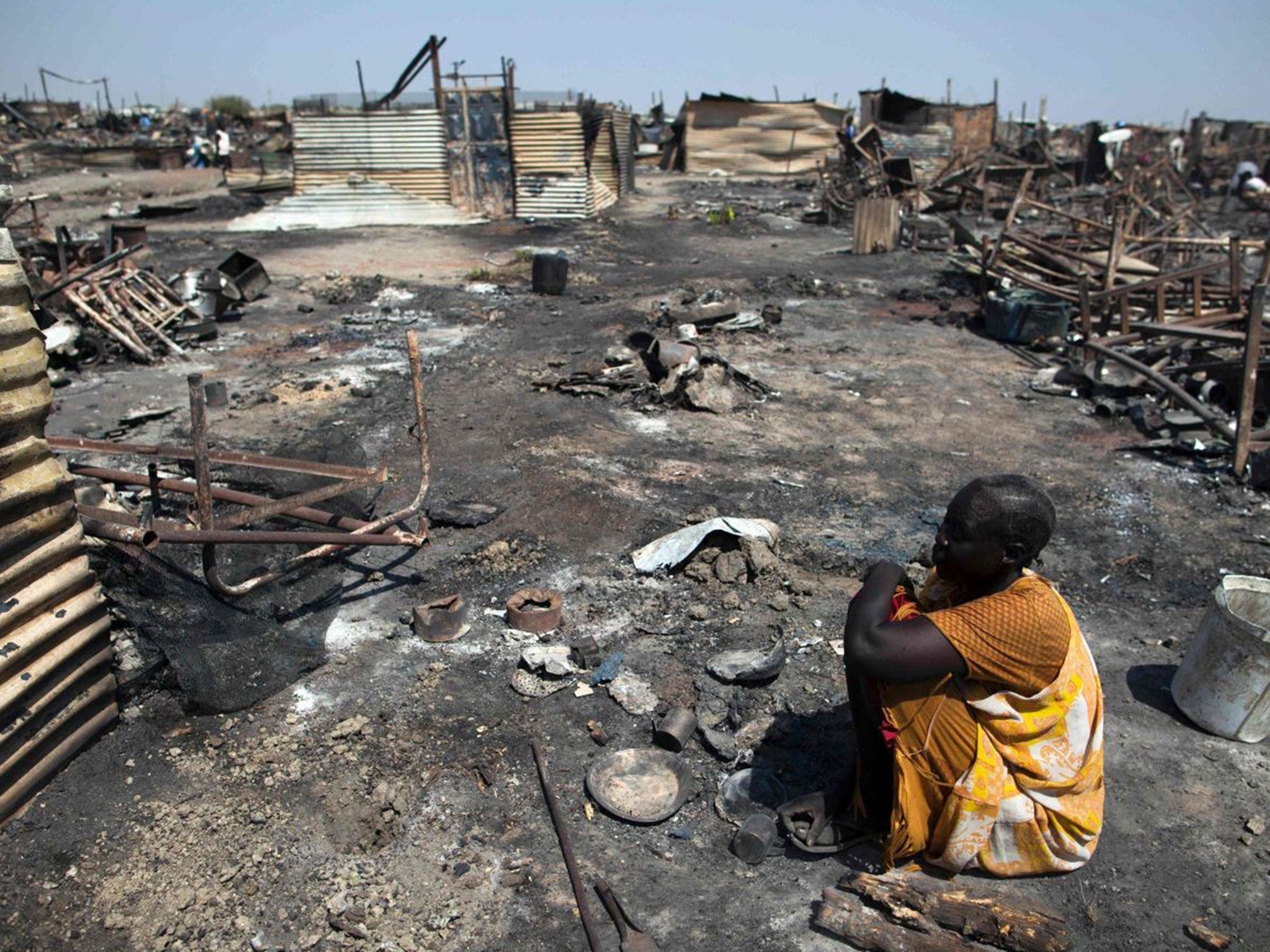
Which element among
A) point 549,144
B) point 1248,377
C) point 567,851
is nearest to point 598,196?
point 549,144

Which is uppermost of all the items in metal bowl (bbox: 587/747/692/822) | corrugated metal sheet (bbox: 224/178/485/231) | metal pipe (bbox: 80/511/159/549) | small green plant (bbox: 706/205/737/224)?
corrugated metal sheet (bbox: 224/178/485/231)

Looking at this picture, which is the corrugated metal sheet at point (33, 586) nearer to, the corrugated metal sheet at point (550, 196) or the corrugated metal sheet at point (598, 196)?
the corrugated metal sheet at point (550, 196)

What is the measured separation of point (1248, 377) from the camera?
612 cm

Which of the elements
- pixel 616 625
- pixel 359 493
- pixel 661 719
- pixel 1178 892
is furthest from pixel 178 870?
pixel 1178 892

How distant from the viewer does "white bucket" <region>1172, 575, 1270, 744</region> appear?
333cm

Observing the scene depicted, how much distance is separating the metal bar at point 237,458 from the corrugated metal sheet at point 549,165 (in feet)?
52.7

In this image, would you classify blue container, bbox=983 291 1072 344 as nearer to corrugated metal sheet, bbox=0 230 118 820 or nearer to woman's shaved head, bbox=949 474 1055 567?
woman's shaved head, bbox=949 474 1055 567

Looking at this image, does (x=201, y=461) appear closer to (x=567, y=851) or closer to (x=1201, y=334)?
(x=567, y=851)

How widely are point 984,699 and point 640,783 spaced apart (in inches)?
53.4

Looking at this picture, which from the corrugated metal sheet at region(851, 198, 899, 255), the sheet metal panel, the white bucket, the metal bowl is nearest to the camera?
the metal bowl

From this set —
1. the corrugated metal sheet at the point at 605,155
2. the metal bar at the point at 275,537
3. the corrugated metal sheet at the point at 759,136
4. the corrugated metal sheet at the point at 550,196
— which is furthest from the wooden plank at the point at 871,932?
the corrugated metal sheet at the point at 759,136

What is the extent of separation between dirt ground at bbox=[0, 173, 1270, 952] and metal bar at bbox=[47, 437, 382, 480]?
462 millimetres

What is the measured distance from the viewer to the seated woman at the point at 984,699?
2.43 meters

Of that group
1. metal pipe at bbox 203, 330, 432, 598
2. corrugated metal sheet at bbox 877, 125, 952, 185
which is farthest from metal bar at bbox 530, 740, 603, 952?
corrugated metal sheet at bbox 877, 125, 952, 185
